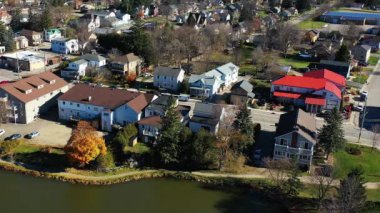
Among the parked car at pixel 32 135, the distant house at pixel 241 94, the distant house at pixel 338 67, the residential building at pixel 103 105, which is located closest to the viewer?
the parked car at pixel 32 135

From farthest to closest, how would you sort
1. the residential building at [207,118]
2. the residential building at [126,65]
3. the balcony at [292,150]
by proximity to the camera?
the residential building at [126,65] → the residential building at [207,118] → the balcony at [292,150]

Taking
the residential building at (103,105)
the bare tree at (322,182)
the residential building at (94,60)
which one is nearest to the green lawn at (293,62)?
the residential building at (94,60)

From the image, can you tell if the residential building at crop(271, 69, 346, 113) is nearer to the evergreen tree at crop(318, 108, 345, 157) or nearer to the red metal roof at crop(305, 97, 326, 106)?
the red metal roof at crop(305, 97, 326, 106)

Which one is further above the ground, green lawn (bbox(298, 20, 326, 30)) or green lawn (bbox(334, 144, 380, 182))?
green lawn (bbox(298, 20, 326, 30))

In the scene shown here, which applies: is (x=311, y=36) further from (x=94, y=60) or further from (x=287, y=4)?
(x=94, y=60)

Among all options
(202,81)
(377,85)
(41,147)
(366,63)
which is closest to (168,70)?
(202,81)

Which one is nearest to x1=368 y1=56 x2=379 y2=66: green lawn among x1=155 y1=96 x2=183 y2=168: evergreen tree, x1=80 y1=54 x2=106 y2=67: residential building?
x1=80 y1=54 x2=106 y2=67: residential building

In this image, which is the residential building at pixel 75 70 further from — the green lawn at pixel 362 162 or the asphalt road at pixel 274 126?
the green lawn at pixel 362 162
